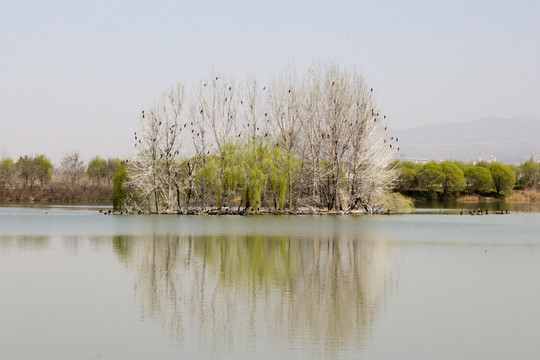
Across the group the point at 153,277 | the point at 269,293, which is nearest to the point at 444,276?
the point at 269,293

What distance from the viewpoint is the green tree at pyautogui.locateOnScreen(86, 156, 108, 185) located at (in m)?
112

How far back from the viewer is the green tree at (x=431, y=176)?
317 feet

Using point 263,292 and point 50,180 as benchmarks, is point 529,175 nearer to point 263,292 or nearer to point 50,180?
point 50,180

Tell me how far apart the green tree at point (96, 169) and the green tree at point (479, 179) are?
57.2m

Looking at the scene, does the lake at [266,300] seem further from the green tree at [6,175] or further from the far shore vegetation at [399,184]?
the green tree at [6,175]

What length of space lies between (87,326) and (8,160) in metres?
102

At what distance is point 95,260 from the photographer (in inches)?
776

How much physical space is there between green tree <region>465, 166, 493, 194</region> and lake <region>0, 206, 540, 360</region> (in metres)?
77.2

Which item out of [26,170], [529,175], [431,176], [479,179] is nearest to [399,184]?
[431,176]

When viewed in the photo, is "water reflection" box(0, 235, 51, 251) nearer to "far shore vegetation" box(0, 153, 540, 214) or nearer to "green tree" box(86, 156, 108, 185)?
"far shore vegetation" box(0, 153, 540, 214)

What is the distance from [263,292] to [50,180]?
307ft

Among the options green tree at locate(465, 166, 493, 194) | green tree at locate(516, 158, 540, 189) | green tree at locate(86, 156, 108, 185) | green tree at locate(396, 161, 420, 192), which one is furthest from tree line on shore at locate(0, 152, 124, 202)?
green tree at locate(516, 158, 540, 189)

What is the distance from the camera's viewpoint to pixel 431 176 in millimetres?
97250

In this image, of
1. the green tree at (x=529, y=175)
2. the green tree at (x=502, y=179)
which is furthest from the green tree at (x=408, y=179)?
the green tree at (x=529, y=175)
